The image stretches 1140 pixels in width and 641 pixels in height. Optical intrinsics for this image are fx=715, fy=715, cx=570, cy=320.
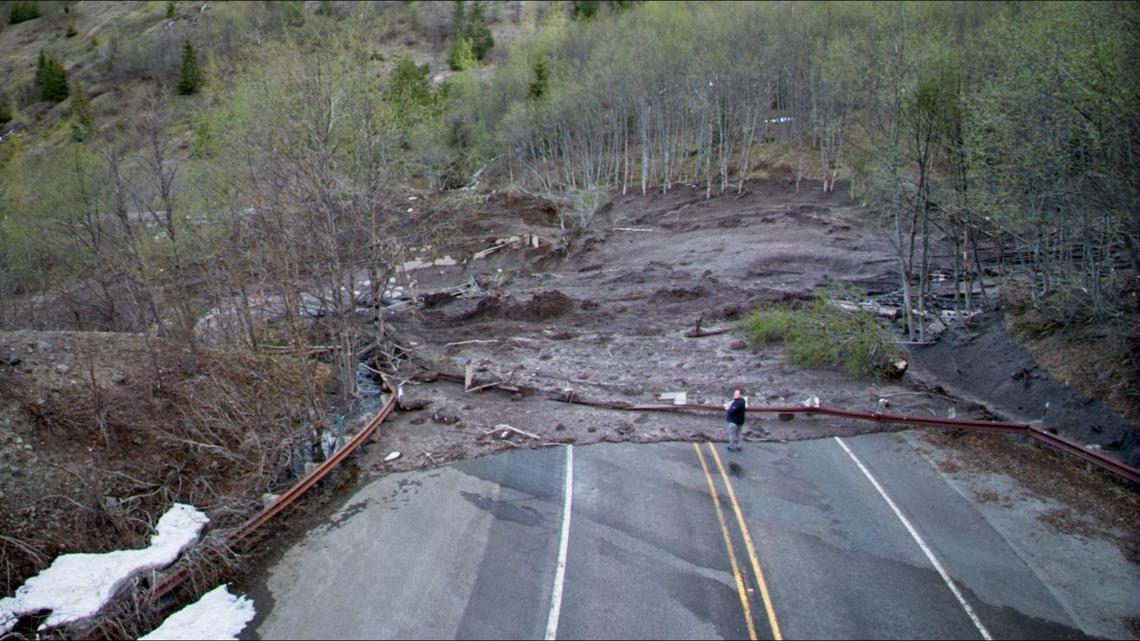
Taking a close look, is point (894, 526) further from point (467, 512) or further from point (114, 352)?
point (114, 352)

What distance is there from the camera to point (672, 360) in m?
21.6

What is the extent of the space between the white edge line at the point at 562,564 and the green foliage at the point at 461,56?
6231 cm

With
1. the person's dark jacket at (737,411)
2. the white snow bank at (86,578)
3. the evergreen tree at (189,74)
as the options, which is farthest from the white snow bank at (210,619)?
the evergreen tree at (189,74)

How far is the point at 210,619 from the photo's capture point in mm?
9758

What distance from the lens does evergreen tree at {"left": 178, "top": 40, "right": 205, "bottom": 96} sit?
33.5 metres

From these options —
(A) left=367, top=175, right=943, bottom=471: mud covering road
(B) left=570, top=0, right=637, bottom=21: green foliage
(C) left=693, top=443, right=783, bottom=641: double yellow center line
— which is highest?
(B) left=570, top=0, right=637, bottom=21: green foliage

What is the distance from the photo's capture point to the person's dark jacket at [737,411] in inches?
570

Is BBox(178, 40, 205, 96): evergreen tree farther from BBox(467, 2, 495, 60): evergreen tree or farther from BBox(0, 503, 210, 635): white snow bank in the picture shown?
BBox(467, 2, 495, 60): evergreen tree

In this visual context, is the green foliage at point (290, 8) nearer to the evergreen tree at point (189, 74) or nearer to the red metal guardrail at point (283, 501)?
the evergreen tree at point (189, 74)

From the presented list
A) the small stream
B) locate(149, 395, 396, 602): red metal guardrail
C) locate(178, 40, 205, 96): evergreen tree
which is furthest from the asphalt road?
locate(178, 40, 205, 96): evergreen tree

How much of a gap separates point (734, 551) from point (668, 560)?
1.12 m

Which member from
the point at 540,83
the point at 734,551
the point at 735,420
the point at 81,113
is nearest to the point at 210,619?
the point at 734,551

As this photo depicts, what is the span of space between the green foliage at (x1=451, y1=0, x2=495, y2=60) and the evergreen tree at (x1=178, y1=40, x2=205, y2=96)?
4773 centimetres

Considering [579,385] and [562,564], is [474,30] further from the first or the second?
[562,564]
